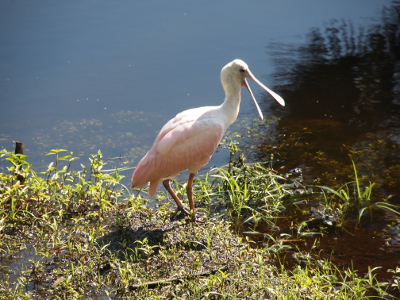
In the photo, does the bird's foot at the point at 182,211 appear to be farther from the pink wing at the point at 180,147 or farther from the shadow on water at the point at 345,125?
the shadow on water at the point at 345,125

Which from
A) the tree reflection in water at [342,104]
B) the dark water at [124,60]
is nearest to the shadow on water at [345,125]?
the tree reflection in water at [342,104]

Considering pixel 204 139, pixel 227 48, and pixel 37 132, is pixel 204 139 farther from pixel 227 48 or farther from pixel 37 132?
pixel 227 48

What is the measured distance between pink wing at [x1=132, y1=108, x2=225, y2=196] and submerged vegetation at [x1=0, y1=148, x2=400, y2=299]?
371 mm

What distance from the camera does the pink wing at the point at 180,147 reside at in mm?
4738

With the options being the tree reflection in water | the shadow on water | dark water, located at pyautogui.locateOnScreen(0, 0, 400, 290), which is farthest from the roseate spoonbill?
the tree reflection in water

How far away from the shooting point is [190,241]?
4367mm

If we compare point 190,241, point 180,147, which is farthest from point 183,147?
point 190,241

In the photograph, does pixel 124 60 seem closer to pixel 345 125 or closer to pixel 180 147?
pixel 345 125

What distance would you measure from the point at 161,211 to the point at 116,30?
18.7 feet

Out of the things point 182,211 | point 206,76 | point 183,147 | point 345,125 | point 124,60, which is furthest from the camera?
point 124,60

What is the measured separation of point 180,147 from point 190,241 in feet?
2.86

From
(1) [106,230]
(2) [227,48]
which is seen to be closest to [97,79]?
→ (2) [227,48]

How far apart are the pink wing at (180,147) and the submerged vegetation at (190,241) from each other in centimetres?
37

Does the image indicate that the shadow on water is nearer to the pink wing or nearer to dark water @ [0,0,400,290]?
dark water @ [0,0,400,290]
